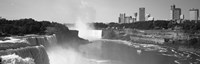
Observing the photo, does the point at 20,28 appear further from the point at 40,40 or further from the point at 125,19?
the point at 125,19

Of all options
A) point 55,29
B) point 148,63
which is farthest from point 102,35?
point 148,63

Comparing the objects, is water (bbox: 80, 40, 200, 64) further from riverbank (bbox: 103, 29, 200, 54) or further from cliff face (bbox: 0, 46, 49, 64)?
cliff face (bbox: 0, 46, 49, 64)

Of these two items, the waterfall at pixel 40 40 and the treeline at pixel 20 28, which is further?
the treeline at pixel 20 28

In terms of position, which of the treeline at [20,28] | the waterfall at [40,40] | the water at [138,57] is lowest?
the water at [138,57]

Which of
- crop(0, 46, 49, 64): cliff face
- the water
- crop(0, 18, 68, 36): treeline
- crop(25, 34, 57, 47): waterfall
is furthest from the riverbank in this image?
crop(0, 46, 49, 64): cliff face

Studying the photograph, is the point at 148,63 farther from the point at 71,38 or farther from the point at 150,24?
the point at 150,24

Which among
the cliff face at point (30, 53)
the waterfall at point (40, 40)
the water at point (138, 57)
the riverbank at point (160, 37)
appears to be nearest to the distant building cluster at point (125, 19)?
the riverbank at point (160, 37)

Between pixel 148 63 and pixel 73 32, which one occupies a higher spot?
pixel 73 32

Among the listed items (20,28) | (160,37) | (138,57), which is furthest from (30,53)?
(160,37)

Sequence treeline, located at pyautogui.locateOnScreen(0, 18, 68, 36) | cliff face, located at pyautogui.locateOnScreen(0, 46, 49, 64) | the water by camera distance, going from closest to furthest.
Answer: cliff face, located at pyautogui.locateOnScreen(0, 46, 49, 64)
the water
treeline, located at pyautogui.locateOnScreen(0, 18, 68, 36)

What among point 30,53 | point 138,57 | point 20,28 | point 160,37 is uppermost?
point 20,28

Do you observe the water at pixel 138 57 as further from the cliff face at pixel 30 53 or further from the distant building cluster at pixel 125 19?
the distant building cluster at pixel 125 19
